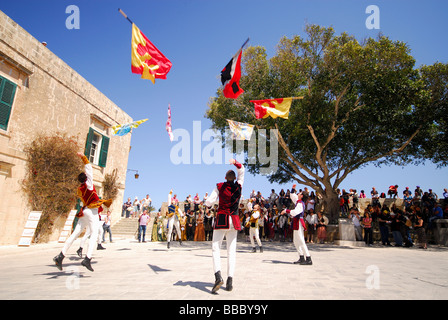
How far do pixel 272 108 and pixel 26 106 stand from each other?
11.7 m

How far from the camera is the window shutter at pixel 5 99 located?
10.9m

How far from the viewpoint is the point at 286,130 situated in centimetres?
1513

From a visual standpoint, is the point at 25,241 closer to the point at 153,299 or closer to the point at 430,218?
the point at 153,299

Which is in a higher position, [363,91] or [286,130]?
[363,91]

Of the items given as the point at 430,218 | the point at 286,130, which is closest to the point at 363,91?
the point at 286,130

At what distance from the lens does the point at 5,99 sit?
36.2 feet

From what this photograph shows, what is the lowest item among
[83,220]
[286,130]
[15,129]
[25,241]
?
[25,241]

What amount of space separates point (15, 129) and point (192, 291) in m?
12.3

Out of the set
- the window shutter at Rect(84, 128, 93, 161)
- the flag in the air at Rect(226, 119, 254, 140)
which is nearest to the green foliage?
the window shutter at Rect(84, 128, 93, 161)

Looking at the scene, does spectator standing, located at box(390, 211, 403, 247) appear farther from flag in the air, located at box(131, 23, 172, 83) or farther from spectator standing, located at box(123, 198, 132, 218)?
spectator standing, located at box(123, 198, 132, 218)

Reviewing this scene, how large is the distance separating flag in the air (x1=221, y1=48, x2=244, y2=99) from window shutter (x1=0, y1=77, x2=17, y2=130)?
966cm

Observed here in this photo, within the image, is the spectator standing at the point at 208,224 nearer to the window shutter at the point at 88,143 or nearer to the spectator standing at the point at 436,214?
the window shutter at the point at 88,143

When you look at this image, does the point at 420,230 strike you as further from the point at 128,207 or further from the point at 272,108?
the point at 128,207

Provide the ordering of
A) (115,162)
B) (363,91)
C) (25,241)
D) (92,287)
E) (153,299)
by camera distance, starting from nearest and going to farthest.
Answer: (153,299) < (92,287) < (25,241) < (363,91) < (115,162)
